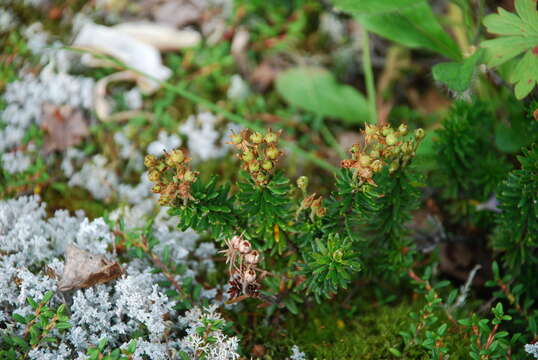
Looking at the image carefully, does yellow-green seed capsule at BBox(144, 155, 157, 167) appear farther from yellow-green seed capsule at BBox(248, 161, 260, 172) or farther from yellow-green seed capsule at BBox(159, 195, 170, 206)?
yellow-green seed capsule at BBox(248, 161, 260, 172)

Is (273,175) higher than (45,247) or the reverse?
higher

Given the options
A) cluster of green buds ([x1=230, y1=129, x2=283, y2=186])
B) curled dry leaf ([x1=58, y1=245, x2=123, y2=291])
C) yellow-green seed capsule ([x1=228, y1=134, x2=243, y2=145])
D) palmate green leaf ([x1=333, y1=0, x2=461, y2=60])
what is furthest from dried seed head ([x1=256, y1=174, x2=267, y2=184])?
palmate green leaf ([x1=333, y1=0, x2=461, y2=60])

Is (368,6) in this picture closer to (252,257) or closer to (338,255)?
(338,255)

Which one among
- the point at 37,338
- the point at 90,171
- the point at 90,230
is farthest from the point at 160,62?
the point at 37,338

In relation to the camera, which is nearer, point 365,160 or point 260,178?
point 365,160

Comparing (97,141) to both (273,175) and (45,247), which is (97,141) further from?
(273,175)

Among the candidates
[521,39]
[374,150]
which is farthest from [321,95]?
[374,150]
